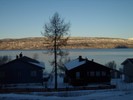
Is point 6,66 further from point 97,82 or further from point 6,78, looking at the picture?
point 97,82

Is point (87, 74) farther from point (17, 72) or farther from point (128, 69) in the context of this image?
point (17, 72)

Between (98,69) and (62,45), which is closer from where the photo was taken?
(62,45)

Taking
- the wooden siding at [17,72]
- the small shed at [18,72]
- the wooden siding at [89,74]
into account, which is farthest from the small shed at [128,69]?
the wooden siding at [17,72]

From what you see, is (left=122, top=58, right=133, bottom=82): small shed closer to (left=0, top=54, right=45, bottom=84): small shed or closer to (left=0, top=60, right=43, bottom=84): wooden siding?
(left=0, top=54, right=45, bottom=84): small shed

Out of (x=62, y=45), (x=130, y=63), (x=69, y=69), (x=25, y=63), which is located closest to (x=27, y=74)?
(x=25, y=63)

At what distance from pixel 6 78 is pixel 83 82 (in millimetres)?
14649

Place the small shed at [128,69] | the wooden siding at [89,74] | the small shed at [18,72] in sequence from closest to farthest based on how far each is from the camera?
1. the wooden siding at [89,74]
2. the small shed at [18,72]
3. the small shed at [128,69]

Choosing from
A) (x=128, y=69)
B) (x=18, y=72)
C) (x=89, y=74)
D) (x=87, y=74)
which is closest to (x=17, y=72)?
(x=18, y=72)

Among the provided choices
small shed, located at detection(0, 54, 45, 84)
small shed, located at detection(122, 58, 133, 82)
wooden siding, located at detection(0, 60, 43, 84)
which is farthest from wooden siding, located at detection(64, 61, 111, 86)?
small shed, located at detection(122, 58, 133, 82)

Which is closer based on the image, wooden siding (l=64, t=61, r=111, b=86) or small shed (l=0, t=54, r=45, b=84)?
wooden siding (l=64, t=61, r=111, b=86)

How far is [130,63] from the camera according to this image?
5884 centimetres

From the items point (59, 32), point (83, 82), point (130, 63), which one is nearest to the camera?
point (59, 32)

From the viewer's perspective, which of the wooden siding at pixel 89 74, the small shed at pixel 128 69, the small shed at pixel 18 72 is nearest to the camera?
the wooden siding at pixel 89 74

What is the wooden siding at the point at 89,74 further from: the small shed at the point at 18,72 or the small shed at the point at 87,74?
the small shed at the point at 18,72
